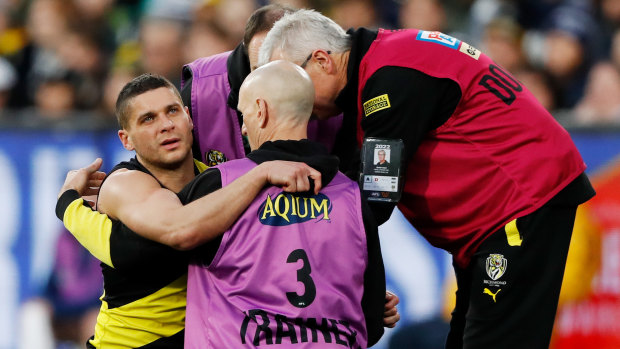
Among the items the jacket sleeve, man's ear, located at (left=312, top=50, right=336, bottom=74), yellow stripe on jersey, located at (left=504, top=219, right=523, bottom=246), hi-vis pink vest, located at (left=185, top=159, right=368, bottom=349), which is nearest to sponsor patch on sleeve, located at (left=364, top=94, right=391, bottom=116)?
man's ear, located at (left=312, top=50, right=336, bottom=74)

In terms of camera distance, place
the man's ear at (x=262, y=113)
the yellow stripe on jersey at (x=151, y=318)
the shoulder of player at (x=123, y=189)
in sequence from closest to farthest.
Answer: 1. the man's ear at (x=262, y=113)
2. the shoulder of player at (x=123, y=189)
3. the yellow stripe on jersey at (x=151, y=318)

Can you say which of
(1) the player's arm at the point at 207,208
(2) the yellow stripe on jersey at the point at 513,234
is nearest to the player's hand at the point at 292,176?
(1) the player's arm at the point at 207,208

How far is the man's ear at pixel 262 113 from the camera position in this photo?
3.13m

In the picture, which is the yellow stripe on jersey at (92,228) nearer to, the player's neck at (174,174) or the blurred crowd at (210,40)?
the player's neck at (174,174)

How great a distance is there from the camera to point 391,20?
7.77 metres

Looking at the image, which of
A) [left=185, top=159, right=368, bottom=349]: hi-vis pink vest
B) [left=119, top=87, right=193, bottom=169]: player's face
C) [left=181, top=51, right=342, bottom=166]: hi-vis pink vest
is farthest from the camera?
[left=181, top=51, right=342, bottom=166]: hi-vis pink vest

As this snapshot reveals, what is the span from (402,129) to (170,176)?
0.96 meters

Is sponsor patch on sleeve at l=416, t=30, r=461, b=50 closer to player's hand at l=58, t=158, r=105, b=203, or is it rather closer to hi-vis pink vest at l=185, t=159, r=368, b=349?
hi-vis pink vest at l=185, t=159, r=368, b=349

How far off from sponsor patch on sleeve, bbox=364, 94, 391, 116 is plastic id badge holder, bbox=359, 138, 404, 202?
0.40 ft

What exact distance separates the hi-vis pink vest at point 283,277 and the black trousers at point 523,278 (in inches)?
35.1

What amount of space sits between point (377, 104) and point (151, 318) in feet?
4.04

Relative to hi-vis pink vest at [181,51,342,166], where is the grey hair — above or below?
above

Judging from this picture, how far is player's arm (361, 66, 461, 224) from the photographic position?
11.9 ft

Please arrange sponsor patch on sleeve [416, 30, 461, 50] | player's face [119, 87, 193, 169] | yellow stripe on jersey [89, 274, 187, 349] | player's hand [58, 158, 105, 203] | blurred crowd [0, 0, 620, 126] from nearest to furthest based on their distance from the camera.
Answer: yellow stripe on jersey [89, 274, 187, 349]
player's face [119, 87, 193, 169]
player's hand [58, 158, 105, 203]
sponsor patch on sleeve [416, 30, 461, 50]
blurred crowd [0, 0, 620, 126]
